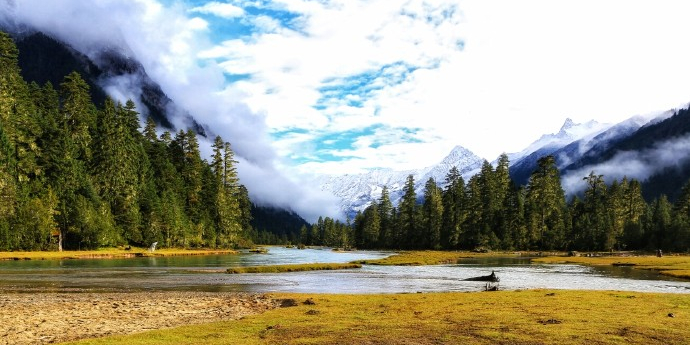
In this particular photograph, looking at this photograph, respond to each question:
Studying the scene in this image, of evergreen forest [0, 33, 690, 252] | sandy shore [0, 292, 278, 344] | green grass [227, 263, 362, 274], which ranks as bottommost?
green grass [227, 263, 362, 274]

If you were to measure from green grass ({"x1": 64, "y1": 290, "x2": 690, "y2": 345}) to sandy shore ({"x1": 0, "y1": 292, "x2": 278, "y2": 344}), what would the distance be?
2.29m

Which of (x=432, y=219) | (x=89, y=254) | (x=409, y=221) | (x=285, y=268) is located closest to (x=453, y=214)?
(x=432, y=219)

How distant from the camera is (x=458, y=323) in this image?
2167 centimetres

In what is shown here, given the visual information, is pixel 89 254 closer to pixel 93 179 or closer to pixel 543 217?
pixel 93 179

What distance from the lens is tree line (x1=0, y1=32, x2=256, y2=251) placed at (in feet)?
294

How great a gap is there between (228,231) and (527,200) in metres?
87.3

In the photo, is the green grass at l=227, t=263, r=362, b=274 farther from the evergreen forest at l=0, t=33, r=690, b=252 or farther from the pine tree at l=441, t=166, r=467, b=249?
the pine tree at l=441, t=166, r=467, b=249

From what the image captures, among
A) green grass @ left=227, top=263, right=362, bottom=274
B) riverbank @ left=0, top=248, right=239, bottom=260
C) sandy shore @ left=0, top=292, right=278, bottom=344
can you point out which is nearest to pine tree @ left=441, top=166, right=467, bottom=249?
riverbank @ left=0, top=248, right=239, bottom=260

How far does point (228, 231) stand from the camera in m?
151

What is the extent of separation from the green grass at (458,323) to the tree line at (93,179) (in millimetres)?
78579

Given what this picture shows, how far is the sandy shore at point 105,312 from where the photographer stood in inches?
802

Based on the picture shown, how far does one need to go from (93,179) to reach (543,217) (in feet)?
372

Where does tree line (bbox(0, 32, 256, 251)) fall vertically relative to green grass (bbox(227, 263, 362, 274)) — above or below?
above

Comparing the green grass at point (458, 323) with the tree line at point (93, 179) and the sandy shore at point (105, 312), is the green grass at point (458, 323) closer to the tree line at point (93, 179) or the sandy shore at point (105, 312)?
the sandy shore at point (105, 312)
